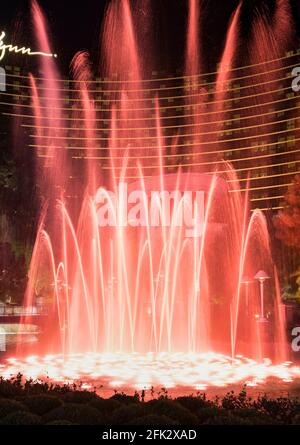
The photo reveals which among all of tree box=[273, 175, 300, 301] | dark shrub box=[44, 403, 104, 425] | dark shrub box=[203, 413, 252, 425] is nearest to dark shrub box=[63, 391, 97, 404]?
dark shrub box=[44, 403, 104, 425]

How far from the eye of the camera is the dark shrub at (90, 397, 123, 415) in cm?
688

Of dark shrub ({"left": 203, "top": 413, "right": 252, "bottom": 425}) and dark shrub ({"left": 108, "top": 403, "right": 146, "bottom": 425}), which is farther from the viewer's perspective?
dark shrub ({"left": 108, "top": 403, "right": 146, "bottom": 425})

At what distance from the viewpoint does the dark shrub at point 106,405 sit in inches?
271

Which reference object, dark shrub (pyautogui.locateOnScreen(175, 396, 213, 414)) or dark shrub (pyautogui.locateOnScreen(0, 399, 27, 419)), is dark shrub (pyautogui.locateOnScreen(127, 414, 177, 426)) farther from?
dark shrub (pyautogui.locateOnScreen(0, 399, 27, 419))

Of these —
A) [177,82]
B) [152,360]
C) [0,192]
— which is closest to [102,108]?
[177,82]

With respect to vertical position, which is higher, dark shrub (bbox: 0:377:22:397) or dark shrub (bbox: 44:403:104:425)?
dark shrub (bbox: 0:377:22:397)

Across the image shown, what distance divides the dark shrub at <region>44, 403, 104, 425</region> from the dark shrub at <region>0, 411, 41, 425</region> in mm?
169

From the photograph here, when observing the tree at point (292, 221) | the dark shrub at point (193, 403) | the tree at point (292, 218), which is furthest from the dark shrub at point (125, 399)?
the tree at point (292, 218)

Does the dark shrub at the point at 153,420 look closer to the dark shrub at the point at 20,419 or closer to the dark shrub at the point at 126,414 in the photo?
the dark shrub at the point at 126,414

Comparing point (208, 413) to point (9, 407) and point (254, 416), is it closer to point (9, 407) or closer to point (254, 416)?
point (254, 416)

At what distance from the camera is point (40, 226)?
30.1 m
